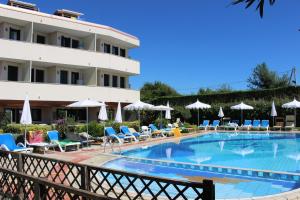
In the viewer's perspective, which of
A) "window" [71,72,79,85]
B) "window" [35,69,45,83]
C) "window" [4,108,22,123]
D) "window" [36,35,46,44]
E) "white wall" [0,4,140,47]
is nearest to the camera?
"white wall" [0,4,140,47]

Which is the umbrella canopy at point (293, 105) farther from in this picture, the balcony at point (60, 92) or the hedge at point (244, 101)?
the balcony at point (60, 92)

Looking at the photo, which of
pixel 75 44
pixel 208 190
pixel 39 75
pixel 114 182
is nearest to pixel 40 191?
pixel 114 182

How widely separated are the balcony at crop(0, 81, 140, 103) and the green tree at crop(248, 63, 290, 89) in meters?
35.1

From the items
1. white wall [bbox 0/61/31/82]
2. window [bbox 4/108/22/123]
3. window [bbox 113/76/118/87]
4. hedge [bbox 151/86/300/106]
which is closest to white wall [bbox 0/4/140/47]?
white wall [bbox 0/61/31/82]

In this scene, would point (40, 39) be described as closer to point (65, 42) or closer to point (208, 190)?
point (65, 42)

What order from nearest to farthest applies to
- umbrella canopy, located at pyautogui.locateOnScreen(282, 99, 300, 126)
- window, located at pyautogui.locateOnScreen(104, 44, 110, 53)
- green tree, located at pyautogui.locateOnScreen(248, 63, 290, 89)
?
1. umbrella canopy, located at pyautogui.locateOnScreen(282, 99, 300, 126)
2. window, located at pyautogui.locateOnScreen(104, 44, 110, 53)
3. green tree, located at pyautogui.locateOnScreen(248, 63, 290, 89)

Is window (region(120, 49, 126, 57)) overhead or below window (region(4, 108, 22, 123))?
overhead

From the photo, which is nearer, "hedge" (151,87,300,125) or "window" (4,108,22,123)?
"window" (4,108,22,123)

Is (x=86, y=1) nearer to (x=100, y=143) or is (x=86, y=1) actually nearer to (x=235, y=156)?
(x=100, y=143)

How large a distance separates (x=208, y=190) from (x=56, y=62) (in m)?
Answer: 26.5

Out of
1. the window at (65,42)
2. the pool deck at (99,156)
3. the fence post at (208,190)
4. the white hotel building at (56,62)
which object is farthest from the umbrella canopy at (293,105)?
the fence post at (208,190)

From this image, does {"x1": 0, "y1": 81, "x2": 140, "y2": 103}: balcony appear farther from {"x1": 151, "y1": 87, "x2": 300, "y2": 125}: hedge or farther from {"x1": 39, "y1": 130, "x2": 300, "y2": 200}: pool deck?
A: {"x1": 39, "y1": 130, "x2": 300, "y2": 200}: pool deck

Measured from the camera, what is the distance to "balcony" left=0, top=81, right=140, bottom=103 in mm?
26297

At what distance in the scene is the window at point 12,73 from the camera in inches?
1123
